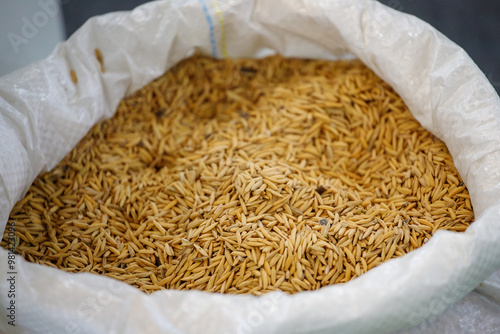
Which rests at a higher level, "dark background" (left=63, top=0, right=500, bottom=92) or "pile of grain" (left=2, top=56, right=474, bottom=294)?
"dark background" (left=63, top=0, right=500, bottom=92)

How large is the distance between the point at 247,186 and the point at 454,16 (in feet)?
4.47

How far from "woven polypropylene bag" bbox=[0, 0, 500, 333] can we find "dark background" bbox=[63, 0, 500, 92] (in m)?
0.73

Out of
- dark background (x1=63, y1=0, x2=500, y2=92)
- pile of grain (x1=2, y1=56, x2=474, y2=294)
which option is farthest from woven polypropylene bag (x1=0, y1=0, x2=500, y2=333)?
dark background (x1=63, y1=0, x2=500, y2=92)

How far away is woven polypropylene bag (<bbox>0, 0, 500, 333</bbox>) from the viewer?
72 centimetres

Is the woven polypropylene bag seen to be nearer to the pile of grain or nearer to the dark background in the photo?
the pile of grain

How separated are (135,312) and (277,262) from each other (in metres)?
0.30

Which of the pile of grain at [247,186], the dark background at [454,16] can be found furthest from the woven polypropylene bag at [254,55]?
the dark background at [454,16]

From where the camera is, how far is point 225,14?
1.25 metres

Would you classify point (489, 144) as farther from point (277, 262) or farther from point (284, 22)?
point (284, 22)

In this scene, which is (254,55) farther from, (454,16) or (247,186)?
(454,16)

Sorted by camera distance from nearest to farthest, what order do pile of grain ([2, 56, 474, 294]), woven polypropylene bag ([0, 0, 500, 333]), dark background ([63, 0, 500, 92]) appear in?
woven polypropylene bag ([0, 0, 500, 333])
pile of grain ([2, 56, 474, 294])
dark background ([63, 0, 500, 92])

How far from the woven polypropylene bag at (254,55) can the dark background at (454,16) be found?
733 millimetres

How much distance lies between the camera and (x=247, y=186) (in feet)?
3.26

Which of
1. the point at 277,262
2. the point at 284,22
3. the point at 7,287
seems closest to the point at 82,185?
the point at 7,287
